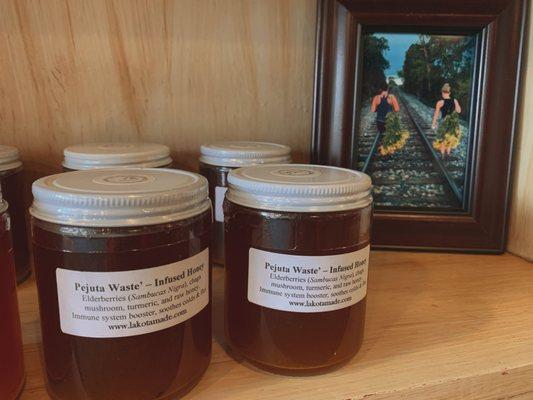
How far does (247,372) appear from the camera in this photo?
1.33ft

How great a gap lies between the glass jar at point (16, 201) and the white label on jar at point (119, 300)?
235 millimetres

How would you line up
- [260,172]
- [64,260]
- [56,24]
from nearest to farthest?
[64,260] < [260,172] < [56,24]

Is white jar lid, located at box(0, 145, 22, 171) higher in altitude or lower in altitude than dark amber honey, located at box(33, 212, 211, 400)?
higher

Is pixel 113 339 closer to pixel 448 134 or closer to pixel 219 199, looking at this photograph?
pixel 219 199

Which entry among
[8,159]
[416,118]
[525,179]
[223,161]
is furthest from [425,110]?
[8,159]

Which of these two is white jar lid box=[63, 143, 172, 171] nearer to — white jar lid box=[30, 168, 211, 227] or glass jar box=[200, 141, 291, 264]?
glass jar box=[200, 141, 291, 264]

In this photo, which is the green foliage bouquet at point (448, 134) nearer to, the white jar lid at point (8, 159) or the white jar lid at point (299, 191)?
the white jar lid at point (299, 191)

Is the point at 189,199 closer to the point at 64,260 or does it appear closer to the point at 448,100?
the point at 64,260

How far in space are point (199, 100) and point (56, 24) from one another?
182 mm

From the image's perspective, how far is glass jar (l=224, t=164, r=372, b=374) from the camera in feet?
1.24

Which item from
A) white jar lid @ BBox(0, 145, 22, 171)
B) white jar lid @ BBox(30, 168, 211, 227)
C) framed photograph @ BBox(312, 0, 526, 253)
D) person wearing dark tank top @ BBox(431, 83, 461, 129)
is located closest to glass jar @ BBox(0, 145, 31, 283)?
white jar lid @ BBox(0, 145, 22, 171)

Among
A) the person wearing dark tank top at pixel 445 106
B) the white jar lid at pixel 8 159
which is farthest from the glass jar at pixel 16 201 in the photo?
the person wearing dark tank top at pixel 445 106

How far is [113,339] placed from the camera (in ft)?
1.10

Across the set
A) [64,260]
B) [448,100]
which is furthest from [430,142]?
[64,260]
